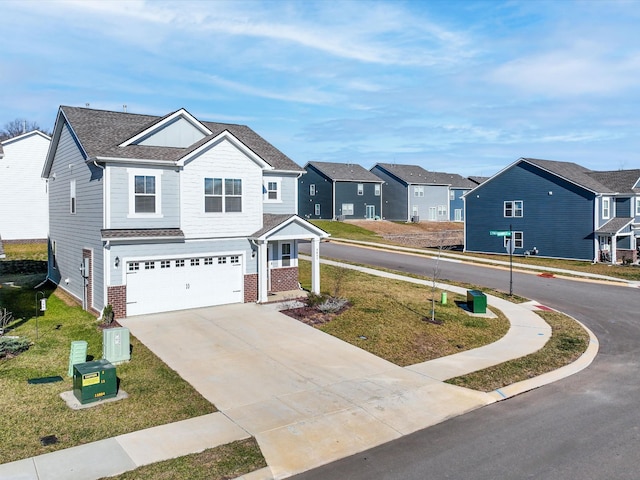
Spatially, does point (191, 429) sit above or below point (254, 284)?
below

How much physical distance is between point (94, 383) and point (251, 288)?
11.0 meters

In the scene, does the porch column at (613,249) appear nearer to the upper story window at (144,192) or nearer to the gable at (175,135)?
the gable at (175,135)

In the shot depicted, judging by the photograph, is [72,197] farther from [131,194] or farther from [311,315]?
[311,315]

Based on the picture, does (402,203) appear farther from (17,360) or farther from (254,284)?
(17,360)

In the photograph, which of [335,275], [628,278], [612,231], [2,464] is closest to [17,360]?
[2,464]

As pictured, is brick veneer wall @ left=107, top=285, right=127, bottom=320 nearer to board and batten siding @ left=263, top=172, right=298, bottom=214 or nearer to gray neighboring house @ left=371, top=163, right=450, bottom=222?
board and batten siding @ left=263, top=172, right=298, bottom=214

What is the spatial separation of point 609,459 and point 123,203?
16866 mm

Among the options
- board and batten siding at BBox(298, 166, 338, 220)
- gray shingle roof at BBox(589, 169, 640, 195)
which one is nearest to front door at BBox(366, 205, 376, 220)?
board and batten siding at BBox(298, 166, 338, 220)

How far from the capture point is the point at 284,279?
24.2 metres

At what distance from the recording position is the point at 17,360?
568 inches

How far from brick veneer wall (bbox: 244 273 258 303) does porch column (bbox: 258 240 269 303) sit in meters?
0.40

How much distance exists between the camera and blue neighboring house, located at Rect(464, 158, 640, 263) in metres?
41.3

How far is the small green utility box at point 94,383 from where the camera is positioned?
11461 mm

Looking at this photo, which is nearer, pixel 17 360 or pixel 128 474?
pixel 128 474
